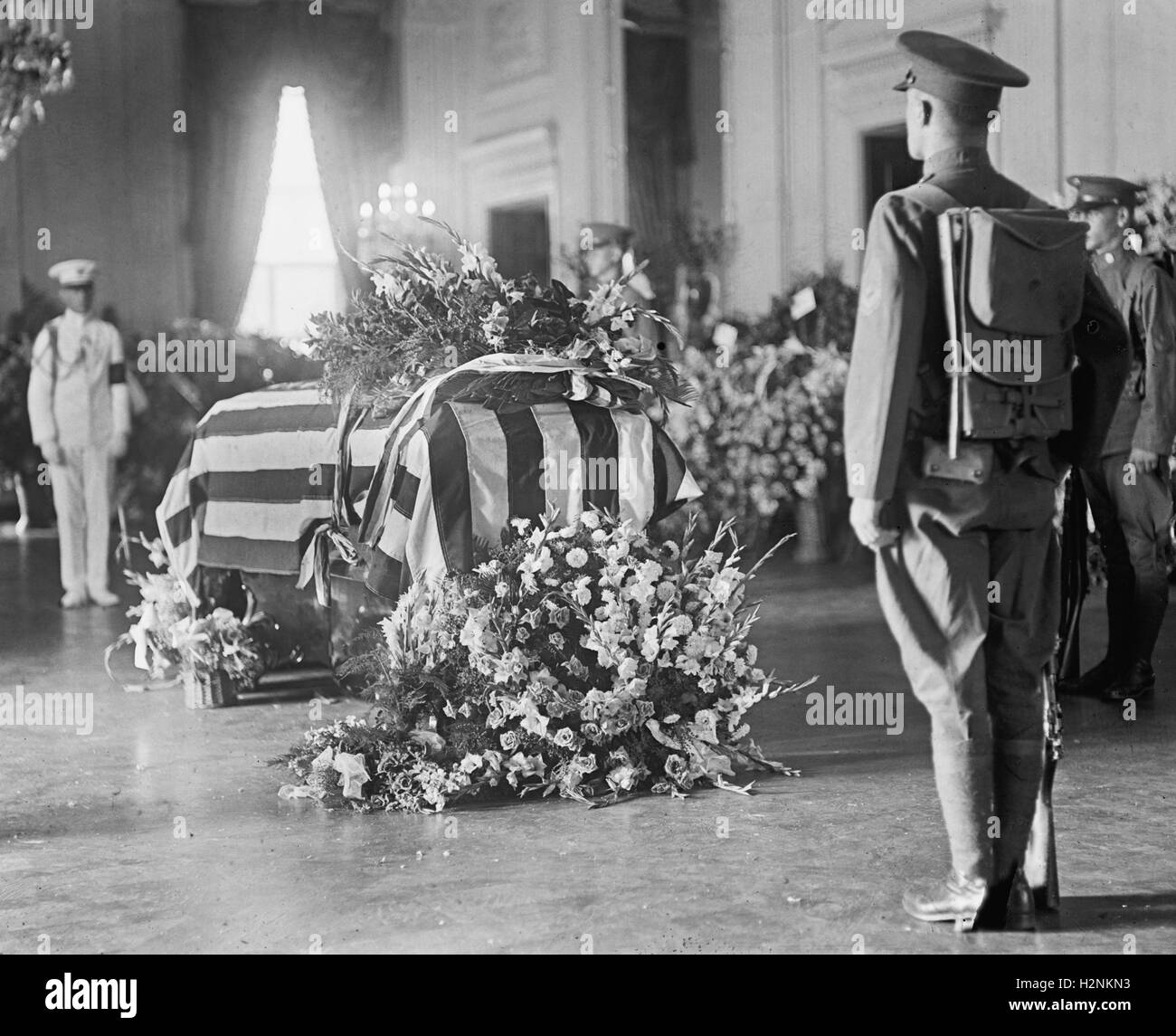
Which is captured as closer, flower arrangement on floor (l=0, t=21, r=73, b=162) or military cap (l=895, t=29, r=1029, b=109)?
military cap (l=895, t=29, r=1029, b=109)

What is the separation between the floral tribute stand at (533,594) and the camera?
4.76 m

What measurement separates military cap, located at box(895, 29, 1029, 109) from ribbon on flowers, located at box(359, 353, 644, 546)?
1.82 meters

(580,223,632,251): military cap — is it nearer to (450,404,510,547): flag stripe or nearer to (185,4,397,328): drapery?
(450,404,510,547): flag stripe

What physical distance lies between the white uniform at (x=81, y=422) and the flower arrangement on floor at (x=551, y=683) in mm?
4981

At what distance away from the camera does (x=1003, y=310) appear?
3371 millimetres

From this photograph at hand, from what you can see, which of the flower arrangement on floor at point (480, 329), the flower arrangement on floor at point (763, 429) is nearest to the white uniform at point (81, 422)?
the flower arrangement on floor at point (763, 429)

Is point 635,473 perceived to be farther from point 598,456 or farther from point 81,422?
point 81,422

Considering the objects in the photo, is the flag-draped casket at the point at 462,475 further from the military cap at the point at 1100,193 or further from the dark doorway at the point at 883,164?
the dark doorway at the point at 883,164

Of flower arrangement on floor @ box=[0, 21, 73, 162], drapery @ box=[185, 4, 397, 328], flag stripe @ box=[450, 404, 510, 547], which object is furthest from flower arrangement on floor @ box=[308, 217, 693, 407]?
drapery @ box=[185, 4, 397, 328]

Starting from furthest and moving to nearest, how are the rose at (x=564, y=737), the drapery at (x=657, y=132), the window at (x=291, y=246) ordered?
the window at (x=291, y=246)
the drapery at (x=657, y=132)
the rose at (x=564, y=737)

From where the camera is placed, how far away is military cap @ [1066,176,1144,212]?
238 inches

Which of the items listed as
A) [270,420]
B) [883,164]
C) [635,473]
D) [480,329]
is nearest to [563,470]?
[635,473]

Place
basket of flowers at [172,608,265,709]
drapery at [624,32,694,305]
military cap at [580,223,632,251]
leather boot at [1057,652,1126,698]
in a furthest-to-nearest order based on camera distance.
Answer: drapery at [624,32,694,305], military cap at [580,223,632,251], basket of flowers at [172,608,265,709], leather boot at [1057,652,1126,698]

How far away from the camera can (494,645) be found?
4.77 metres
